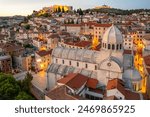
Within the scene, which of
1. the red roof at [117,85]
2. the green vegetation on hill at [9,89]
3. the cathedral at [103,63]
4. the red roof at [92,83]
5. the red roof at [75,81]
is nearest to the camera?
the red roof at [117,85]

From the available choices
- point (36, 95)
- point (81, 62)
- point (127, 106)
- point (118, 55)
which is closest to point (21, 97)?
point (36, 95)

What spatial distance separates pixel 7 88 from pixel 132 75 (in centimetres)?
1239

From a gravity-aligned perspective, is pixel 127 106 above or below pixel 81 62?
above

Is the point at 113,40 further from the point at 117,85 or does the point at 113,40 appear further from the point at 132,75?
the point at 117,85

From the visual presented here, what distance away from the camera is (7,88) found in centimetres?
2031

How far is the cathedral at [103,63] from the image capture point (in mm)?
20844

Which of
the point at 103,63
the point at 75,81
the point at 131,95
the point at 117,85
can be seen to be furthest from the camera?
the point at 103,63

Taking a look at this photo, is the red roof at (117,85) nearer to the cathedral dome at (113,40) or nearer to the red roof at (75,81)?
the red roof at (75,81)

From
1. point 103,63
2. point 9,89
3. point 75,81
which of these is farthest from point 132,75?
point 9,89

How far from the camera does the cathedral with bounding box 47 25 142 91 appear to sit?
20.8 meters

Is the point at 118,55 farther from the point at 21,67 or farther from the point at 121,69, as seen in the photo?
the point at 21,67

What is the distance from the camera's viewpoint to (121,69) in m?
20.7

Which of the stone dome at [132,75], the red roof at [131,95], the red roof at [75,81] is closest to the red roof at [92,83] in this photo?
the red roof at [75,81]

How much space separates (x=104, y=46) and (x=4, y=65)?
61.8 ft
